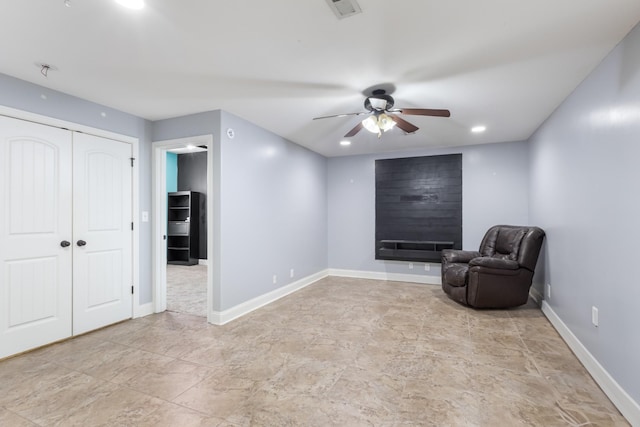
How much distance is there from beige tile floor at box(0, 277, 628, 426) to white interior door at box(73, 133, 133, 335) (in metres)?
0.24

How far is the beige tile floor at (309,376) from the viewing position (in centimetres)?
193

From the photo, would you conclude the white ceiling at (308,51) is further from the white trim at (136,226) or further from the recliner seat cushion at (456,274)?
the recliner seat cushion at (456,274)

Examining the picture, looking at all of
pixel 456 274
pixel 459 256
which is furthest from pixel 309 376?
pixel 459 256

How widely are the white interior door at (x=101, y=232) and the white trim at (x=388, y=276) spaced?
371 centimetres

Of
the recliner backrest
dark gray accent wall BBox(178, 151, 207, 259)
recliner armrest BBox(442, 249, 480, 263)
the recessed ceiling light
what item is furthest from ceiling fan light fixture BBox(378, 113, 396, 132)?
dark gray accent wall BBox(178, 151, 207, 259)

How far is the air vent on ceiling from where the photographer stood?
1.71m

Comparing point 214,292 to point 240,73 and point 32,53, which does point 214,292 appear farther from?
point 32,53

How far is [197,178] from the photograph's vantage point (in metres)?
7.83

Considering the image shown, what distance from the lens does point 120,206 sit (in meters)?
3.59

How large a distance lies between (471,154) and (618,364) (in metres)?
3.91

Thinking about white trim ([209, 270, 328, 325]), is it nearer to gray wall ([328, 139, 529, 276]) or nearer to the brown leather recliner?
gray wall ([328, 139, 529, 276])

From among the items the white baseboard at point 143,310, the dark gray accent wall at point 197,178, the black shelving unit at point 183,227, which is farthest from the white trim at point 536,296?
the black shelving unit at point 183,227

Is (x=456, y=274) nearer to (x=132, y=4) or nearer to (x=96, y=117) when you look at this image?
(x=132, y=4)

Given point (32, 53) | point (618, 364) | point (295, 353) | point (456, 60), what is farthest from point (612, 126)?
point (32, 53)
